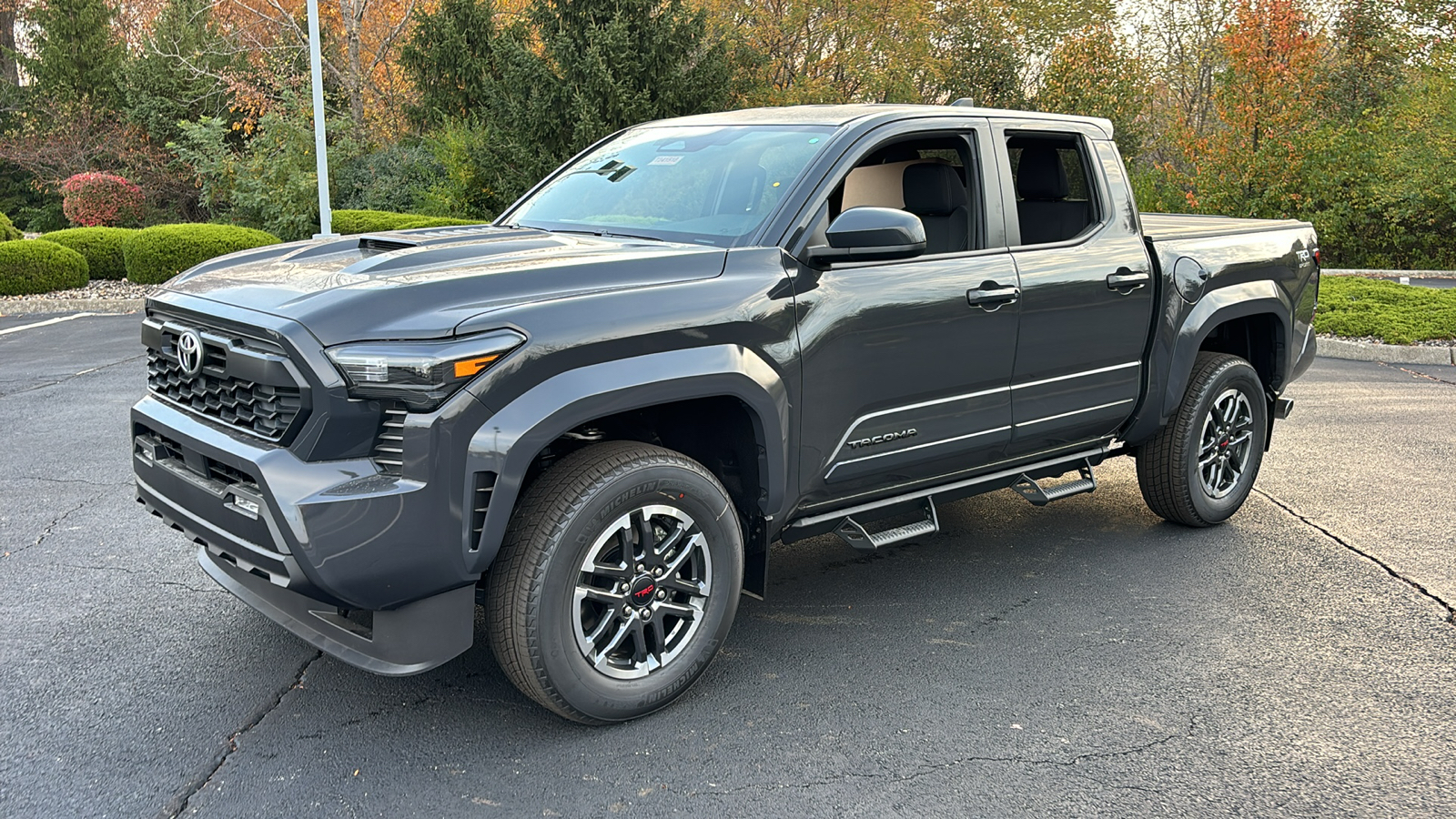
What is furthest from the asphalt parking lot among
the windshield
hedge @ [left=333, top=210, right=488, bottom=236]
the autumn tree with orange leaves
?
the autumn tree with orange leaves

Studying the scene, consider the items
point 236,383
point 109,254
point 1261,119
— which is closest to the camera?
point 236,383

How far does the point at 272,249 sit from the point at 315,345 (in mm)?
1367

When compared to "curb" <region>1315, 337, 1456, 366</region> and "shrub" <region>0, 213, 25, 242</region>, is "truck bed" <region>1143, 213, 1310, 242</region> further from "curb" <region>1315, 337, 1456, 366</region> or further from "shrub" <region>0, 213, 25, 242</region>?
"shrub" <region>0, 213, 25, 242</region>

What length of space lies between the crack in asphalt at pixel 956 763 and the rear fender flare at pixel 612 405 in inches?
36.3

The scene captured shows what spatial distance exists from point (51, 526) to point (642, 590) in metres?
3.64

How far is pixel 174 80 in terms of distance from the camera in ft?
98.9

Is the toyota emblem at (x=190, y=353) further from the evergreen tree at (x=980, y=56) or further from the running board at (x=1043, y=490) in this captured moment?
the evergreen tree at (x=980, y=56)

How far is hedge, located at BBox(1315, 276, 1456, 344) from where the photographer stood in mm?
11648

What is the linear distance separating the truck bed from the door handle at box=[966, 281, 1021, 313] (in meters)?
1.17

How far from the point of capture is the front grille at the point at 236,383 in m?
3.12

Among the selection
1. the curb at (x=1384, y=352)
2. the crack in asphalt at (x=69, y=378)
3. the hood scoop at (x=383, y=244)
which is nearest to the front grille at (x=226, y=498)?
the hood scoop at (x=383, y=244)

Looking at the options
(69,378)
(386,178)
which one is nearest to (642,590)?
(69,378)

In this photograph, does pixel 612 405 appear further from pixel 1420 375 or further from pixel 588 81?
pixel 588 81

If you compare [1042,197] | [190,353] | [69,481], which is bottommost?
[69,481]
